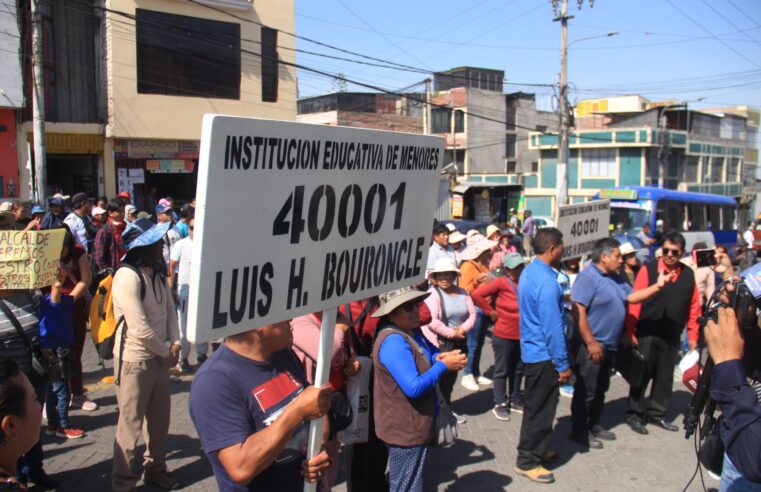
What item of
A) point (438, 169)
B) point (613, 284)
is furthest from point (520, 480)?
point (438, 169)

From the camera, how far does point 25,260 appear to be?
446cm

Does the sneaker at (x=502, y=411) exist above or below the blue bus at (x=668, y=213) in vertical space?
below

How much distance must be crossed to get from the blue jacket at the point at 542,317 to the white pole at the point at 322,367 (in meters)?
2.97

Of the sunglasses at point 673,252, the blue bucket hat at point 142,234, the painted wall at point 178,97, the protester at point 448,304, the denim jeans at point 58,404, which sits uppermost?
the painted wall at point 178,97

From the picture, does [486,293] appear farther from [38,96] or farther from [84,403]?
[38,96]

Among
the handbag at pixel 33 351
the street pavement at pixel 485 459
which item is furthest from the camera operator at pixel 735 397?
the handbag at pixel 33 351

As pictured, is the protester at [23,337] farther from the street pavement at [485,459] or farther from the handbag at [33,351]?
the street pavement at [485,459]

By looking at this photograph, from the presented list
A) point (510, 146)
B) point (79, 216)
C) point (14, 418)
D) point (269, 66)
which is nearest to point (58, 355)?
point (14, 418)

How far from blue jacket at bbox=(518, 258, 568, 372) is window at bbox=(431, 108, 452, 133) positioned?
41.5 m

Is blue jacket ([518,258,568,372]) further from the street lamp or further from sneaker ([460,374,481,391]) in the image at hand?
the street lamp

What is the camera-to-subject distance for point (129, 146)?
1886cm

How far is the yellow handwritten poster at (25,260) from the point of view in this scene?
4.39m

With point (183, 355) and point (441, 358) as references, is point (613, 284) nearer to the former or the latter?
point (441, 358)

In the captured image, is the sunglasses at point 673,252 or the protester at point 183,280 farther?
the protester at point 183,280
